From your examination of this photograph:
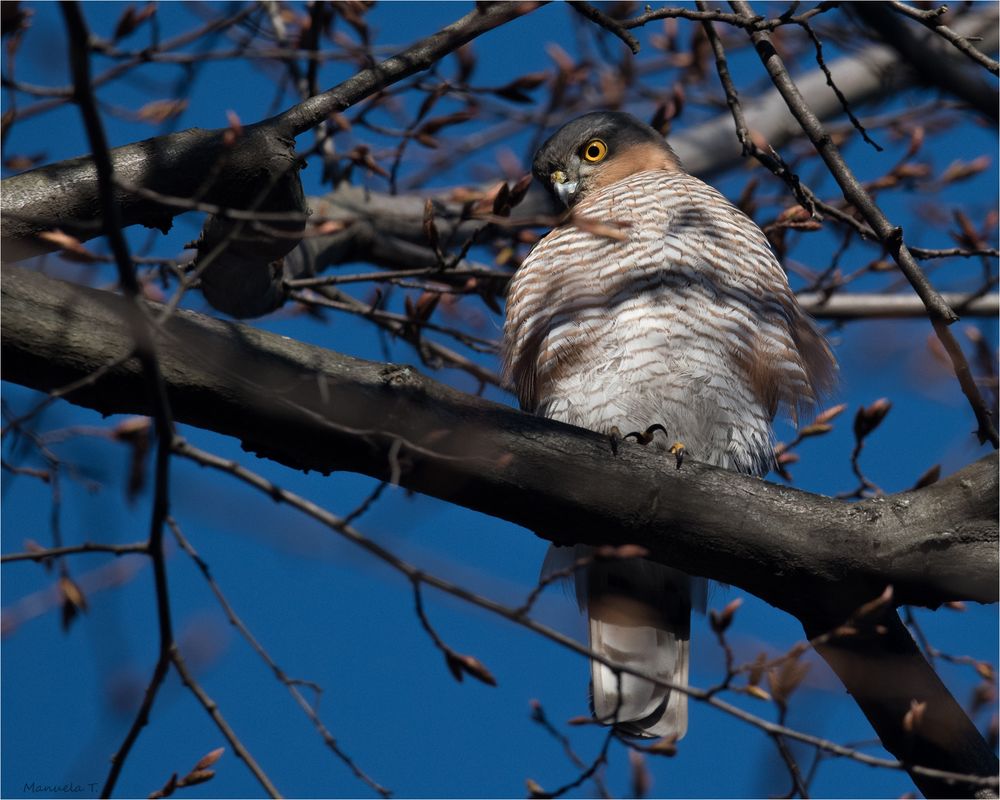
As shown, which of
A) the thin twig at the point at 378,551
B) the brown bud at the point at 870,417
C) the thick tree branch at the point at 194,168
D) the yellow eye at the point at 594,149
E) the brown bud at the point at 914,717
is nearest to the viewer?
the thin twig at the point at 378,551

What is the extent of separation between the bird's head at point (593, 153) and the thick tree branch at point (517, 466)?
8.26 ft

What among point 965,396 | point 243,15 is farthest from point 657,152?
point 965,396

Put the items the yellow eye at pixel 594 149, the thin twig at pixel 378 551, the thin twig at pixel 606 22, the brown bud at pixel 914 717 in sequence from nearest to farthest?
the thin twig at pixel 378 551 → the brown bud at pixel 914 717 → the thin twig at pixel 606 22 → the yellow eye at pixel 594 149

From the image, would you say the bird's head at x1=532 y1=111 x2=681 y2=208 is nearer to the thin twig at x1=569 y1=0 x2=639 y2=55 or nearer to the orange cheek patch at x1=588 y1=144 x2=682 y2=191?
the orange cheek patch at x1=588 y1=144 x2=682 y2=191

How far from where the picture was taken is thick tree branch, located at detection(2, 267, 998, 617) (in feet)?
7.72

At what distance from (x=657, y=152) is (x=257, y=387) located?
308 centimetres

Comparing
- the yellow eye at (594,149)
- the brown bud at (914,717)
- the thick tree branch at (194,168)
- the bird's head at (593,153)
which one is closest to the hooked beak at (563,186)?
the bird's head at (593,153)

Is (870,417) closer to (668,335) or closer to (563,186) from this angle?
(668,335)

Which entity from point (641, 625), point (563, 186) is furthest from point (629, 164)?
point (641, 625)

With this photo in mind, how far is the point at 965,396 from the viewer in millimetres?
2658

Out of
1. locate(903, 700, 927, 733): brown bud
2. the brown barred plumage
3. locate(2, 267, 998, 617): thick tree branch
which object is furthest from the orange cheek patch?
locate(903, 700, 927, 733): brown bud

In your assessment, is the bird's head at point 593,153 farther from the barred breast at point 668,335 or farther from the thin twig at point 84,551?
the thin twig at point 84,551

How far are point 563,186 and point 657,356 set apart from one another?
1.64m

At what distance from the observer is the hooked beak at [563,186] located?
4977 mm
